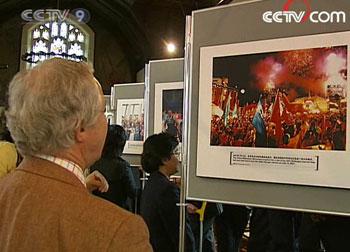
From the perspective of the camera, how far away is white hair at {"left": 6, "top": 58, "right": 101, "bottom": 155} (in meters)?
1.12

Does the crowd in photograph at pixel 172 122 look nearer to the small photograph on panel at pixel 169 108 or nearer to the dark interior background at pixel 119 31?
the small photograph on panel at pixel 169 108

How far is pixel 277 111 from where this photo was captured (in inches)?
81.3

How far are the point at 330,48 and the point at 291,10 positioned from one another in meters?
0.22

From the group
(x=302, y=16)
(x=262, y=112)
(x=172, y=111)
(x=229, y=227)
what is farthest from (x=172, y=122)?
(x=302, y=16)

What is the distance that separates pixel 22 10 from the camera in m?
12.9

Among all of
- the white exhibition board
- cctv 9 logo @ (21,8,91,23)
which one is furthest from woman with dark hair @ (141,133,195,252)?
cctv 9 logo @ (21,8,91,23)

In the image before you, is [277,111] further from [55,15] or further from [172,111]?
[55,15]

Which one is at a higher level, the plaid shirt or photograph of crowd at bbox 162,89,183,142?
photograph of crowd at bbox 162,89,183,142

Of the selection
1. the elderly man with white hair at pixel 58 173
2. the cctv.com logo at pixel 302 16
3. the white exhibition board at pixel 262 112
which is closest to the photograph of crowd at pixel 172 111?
the white exhibition board at pixel 262 112

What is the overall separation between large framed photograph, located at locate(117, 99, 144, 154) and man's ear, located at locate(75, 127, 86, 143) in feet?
11.2

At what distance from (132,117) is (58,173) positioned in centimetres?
364

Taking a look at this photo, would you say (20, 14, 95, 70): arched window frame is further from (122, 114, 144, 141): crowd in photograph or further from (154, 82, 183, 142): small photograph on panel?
(154, 82, 183, 142): small photograph on panel

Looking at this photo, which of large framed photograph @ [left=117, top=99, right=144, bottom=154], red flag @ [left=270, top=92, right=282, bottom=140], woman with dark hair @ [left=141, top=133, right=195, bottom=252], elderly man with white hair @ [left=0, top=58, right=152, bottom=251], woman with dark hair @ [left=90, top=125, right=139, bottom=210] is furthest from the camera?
large framed photograph @ [left=117, top=99, right=144, bottom=154]

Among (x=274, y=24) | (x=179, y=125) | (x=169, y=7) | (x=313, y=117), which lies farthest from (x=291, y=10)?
(x=169, y=7)
